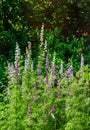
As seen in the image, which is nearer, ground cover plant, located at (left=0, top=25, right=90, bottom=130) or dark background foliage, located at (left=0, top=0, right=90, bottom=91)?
ground cover plant, located at (left=0, top=25, right=90, bottom=130)

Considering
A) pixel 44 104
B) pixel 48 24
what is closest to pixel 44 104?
pixel 44 104

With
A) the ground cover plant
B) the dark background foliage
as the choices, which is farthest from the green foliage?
the dark background foliage

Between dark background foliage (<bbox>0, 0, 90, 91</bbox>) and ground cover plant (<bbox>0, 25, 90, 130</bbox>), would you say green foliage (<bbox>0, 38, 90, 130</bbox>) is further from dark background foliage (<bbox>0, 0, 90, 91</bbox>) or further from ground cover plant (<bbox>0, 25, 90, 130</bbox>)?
dark background foliage (<bbox>0, 0, 90, 91</bbox>)

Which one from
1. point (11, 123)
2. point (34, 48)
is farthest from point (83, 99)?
point (34, 48)

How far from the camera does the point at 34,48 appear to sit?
1090 cm

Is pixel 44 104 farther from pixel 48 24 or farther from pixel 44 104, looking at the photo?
pixel 48 24

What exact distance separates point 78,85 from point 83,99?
18cm

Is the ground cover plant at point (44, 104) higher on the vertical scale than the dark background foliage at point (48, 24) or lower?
lower

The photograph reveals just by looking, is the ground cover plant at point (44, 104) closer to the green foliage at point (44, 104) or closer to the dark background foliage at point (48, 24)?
the green foliage at point (44, 104)

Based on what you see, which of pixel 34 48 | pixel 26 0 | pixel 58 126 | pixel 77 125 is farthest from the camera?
pixel 26 0

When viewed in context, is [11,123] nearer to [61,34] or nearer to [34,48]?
[34,48]

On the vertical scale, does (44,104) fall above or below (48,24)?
below

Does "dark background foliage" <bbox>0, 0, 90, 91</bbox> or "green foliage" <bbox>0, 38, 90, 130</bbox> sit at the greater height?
"dark background foliage" <bbox>0, 0, 90, 91</bbox>

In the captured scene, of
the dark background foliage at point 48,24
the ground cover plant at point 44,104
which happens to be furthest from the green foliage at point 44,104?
the dark background foliage at point 48,24
